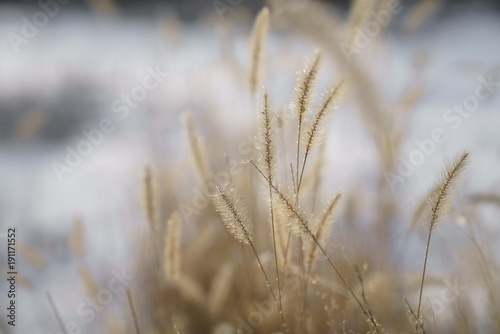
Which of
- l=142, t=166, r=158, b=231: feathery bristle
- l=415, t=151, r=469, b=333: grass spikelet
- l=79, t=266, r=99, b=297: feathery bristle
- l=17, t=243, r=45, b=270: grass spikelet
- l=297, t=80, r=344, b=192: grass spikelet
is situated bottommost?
l=79, t=266, r=99, b=297: feathery bristle

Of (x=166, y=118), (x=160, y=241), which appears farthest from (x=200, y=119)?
(x=160, y=241)

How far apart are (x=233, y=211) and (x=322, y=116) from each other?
15cm

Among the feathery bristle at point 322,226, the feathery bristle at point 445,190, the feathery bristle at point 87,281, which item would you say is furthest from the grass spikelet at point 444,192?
the feathery bristle at point 87,281

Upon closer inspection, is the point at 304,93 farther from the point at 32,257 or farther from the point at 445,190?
the point at 32,257

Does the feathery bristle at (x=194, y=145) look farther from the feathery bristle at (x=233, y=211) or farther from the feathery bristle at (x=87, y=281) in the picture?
the feathery bristle at (x=87, y=281)

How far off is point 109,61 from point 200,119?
197cm

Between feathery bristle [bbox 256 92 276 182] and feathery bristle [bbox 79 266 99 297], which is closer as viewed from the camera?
feathery bristle [bbox 256 92 276 182]

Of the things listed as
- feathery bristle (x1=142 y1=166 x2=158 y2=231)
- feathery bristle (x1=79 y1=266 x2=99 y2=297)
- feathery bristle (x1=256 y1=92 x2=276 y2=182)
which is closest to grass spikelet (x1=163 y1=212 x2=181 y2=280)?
feathery bristle (x1=142 y1=166 x2=158 y2=231)

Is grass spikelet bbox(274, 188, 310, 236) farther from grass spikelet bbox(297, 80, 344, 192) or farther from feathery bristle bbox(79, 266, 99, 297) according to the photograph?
feathery bristle bbox(79, 266, 99, 297)

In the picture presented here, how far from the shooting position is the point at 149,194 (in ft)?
2.13

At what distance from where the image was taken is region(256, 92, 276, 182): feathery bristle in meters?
0.47

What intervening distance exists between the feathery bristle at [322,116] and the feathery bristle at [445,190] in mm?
134

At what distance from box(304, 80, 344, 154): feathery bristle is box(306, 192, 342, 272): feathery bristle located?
0.07 meters

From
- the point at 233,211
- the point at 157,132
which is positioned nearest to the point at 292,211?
the point at 233,211
